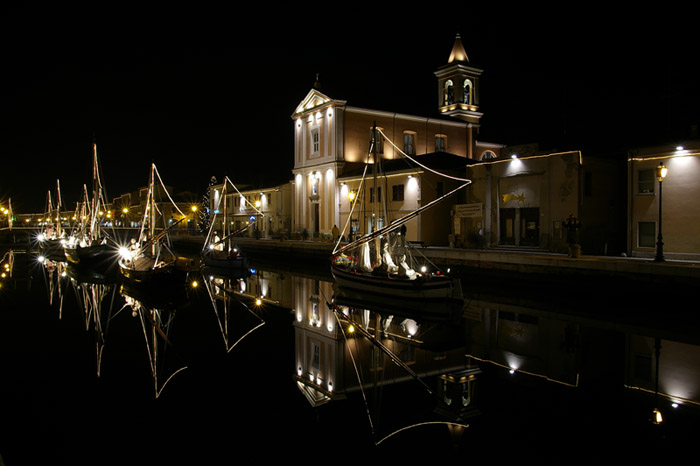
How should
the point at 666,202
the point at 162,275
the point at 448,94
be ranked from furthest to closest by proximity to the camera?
the point at 448,94
the point at 162,275
the point at 666,202

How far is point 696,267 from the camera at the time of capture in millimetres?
19453

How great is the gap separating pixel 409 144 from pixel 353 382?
42.9 meters

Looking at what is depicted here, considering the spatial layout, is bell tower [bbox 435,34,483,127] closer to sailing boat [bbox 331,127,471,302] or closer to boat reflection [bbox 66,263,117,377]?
sailing boat [bbox 331,127,471,302]

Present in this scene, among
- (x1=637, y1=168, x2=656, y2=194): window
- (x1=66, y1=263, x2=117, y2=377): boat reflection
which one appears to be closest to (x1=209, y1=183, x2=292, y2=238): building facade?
(x1=66, y1=263, x2=117, y2=377): boat reflection

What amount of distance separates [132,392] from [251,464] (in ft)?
16.0

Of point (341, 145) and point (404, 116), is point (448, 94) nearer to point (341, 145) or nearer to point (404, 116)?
point (404, 116)

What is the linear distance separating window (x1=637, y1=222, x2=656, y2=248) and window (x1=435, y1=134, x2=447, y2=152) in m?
29.2

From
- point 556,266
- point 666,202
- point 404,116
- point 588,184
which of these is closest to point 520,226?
point 588,184

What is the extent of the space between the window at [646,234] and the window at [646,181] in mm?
1764

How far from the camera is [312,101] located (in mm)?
51750

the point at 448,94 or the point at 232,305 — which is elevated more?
the point at 448,94

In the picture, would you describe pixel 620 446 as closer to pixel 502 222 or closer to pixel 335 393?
pixel 335 393

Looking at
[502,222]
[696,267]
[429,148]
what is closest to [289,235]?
[429,148]

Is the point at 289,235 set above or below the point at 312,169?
→ below
